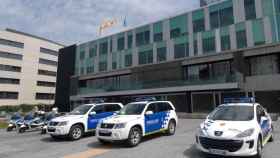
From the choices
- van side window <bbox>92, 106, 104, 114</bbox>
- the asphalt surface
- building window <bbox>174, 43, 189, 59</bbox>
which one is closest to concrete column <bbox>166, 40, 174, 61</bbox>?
building window <bbox>174, 43, 189, 59</bbox>

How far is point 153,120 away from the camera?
11.5 meters

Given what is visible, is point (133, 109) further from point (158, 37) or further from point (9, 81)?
point (9, 81)

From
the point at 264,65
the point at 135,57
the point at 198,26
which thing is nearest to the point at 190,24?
the point at 198,26

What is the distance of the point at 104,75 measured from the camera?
1658 inches

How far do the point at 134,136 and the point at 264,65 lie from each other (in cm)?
2235

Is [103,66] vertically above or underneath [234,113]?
above

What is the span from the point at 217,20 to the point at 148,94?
41.3ft

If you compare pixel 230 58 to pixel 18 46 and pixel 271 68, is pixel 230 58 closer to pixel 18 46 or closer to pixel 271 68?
pixel 271 68

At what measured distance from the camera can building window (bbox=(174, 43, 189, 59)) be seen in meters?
32.2

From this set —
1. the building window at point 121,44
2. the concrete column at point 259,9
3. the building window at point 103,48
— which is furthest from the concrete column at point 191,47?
the building window at point 103,48

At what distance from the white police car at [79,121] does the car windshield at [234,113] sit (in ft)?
22.6

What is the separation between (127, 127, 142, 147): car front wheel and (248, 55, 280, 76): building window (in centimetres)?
→ 2165

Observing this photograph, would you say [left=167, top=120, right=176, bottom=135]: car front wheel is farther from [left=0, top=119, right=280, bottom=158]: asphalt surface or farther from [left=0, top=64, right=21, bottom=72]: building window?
[left=0, top=64, right=21, bottom=72]: building window

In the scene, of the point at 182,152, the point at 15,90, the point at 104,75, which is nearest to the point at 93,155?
the point at 182,152
